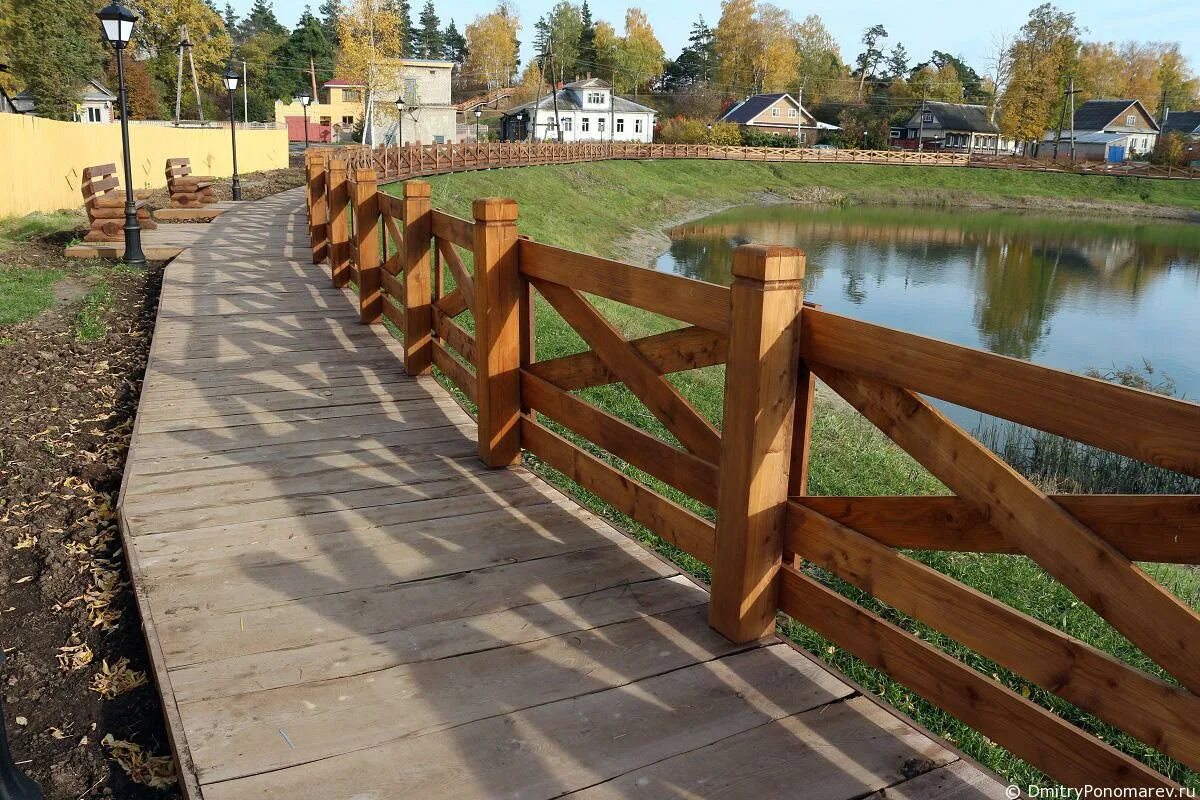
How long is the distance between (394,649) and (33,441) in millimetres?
3284

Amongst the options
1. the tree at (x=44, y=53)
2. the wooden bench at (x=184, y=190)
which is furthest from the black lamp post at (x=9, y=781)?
the tree at (x=44, y=53)

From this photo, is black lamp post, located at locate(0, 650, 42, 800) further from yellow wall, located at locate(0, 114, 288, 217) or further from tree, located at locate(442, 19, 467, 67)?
tree, located at locate(442, 19, 467, 67)

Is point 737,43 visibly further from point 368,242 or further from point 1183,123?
point 368,242

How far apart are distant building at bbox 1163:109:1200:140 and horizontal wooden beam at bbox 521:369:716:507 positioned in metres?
93.4

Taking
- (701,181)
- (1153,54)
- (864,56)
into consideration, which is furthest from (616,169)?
(1153,54)

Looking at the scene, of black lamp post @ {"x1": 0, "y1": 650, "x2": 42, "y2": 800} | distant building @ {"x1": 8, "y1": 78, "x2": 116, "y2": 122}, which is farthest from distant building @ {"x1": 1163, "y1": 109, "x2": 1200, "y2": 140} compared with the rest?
black lamp post @ {"x1": 0, "y1": 650, "x2": 42, "y2": 800}

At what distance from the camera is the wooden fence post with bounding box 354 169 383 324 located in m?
7.82

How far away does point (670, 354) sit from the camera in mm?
3434

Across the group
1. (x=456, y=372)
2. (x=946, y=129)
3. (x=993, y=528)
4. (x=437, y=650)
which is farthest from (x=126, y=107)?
(x=946, y=129)

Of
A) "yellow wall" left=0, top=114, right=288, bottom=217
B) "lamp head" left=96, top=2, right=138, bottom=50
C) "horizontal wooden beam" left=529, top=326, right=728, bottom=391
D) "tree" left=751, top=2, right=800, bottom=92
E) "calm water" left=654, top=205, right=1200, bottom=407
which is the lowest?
"calm water" left=654, top=205, right=1200, bottom=407

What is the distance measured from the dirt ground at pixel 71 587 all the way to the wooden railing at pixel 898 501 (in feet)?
6.03

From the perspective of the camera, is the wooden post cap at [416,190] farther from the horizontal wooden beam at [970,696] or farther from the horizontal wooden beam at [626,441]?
the horizontal wooden beam at [970,696]

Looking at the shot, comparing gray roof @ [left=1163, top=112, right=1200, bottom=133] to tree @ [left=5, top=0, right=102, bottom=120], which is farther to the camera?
gray roof @ [left=1163, top=112, right=1200, bottom=133]

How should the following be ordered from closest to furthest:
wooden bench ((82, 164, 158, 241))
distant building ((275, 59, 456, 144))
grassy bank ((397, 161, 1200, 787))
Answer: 1. grassy bank ((397, 161, 1200, 787))
2. wooden bench ((82, 164, 158, 241))
3. distant building ((275, 59, 456, 144))
